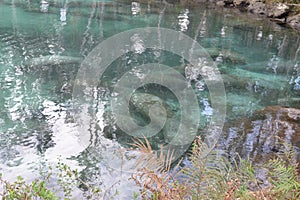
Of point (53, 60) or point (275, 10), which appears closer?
point (53, 60)

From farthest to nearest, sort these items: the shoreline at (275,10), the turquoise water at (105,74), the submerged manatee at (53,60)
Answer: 1. the shoreline at (275,10)
2. the submerged manatee at (53,60)
3. the turquoise water at (105,74)

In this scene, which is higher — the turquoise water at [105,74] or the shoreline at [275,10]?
the shoreline at [275,10]

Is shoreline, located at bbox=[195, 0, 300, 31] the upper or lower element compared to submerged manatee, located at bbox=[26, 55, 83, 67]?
upper

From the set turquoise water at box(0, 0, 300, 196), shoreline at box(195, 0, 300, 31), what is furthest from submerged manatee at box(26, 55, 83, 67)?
shoreline at box(195, 0, 300, 31)

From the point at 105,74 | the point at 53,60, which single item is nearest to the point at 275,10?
the point at 105,74

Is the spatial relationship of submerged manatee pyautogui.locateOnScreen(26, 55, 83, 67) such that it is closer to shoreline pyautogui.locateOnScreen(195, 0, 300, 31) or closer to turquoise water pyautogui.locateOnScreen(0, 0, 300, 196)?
turquoise water pyautogui.locateOnScreen(0, 0, 300, 196)

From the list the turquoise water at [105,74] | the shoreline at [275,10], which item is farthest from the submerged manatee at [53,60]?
the shoreline at [275,10]

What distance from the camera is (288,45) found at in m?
15.1

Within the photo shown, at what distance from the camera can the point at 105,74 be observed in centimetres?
954

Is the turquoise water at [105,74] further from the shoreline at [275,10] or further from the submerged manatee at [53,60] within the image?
the shoreline at [275,10]

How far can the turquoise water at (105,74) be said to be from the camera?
5691 mm

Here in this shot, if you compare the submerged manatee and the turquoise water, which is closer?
the turquoise water

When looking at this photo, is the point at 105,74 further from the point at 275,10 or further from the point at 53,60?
the point at 275,10

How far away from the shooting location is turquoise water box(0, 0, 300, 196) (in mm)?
5691
